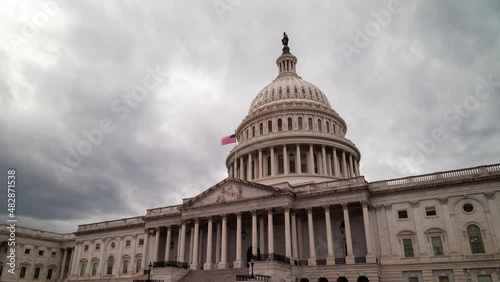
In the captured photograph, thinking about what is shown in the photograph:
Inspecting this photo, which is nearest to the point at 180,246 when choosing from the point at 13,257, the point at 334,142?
the point at 334,142

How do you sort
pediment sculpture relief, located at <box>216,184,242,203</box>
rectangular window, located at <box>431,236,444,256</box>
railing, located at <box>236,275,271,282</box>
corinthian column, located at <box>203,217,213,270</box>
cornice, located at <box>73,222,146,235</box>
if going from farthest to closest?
cornice, located at <box>73,222,146,235</box>
pediment sculpture relief, located at <box>216,184,242,203</box>
corinthian column, located at <box>203,217,213,270</box>
rectangular window, located at <box>431,236,444,256</box>
railing, located at <box>236,275,271,282</box>

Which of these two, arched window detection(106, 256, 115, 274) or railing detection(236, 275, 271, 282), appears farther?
arched window detection(106, 256, 115, 274)

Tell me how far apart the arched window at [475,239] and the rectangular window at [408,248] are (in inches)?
228

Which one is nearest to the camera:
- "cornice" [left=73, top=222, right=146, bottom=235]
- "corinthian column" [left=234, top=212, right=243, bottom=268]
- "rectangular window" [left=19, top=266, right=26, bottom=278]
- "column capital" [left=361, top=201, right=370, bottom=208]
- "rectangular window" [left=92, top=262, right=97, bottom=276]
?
"column capital" [left=361, top=201, right=370, bottom=208]

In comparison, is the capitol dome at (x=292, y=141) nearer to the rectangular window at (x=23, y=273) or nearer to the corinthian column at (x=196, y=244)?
the corinthian column at (x=196, y=244)

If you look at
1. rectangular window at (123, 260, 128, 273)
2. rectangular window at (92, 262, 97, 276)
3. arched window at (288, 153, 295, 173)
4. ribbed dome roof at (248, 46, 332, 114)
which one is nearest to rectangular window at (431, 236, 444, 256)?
arched window at (288, 153, 295, 173)

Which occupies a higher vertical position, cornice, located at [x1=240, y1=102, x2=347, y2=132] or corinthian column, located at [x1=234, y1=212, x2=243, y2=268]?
cornice, located at [x1=240, y1=102, x2=347, y2=132]

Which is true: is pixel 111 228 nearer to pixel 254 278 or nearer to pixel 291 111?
pixel 291 111

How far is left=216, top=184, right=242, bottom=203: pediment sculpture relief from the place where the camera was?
47.4 m

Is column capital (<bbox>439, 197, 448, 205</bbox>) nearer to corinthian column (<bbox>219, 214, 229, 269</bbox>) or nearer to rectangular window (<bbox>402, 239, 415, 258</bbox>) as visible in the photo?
rectangular window (<bbox>402, 239, 415, 258</bbox>)

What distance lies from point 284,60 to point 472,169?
4770 centimetres

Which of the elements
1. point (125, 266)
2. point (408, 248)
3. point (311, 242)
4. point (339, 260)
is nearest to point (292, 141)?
point (311, 242)

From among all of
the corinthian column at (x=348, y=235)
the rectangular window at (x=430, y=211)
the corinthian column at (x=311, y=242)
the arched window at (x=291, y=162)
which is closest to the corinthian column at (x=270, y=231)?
the corinthian column at (x=311, y=242)

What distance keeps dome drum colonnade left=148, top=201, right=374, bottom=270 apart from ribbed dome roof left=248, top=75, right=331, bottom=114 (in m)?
28.4
